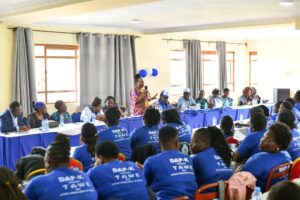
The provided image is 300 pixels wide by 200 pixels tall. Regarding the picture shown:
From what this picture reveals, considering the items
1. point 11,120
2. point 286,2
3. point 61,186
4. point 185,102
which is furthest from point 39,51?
point 61,186

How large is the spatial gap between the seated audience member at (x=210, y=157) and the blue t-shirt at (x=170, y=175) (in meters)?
0.19

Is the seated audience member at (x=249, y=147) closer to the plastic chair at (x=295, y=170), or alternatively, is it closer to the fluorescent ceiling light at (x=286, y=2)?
the plastic chair at (x=295, y=170)

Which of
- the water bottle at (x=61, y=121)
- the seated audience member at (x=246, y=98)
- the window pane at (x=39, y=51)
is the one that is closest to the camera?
the water bottle at (x=61, y=121)

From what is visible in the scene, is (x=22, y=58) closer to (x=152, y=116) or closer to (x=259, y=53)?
(x=152, y=116)

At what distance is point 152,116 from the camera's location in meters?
5.48

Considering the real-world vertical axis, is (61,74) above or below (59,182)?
above

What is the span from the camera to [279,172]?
149 inches

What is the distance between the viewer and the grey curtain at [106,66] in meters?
11.2

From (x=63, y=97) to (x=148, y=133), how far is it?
6.14m

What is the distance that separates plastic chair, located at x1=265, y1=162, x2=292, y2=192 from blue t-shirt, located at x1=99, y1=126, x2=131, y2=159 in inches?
78.0

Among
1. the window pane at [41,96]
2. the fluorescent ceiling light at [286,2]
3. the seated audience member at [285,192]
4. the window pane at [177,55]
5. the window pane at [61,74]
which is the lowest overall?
the seated audience member at [285,192]

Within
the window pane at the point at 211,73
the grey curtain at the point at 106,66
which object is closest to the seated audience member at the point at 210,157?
the grey curtain at the point at 106,66

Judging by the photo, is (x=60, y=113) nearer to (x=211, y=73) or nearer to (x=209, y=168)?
(x=209, y=168)

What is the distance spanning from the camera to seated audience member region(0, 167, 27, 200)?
1.79 m
